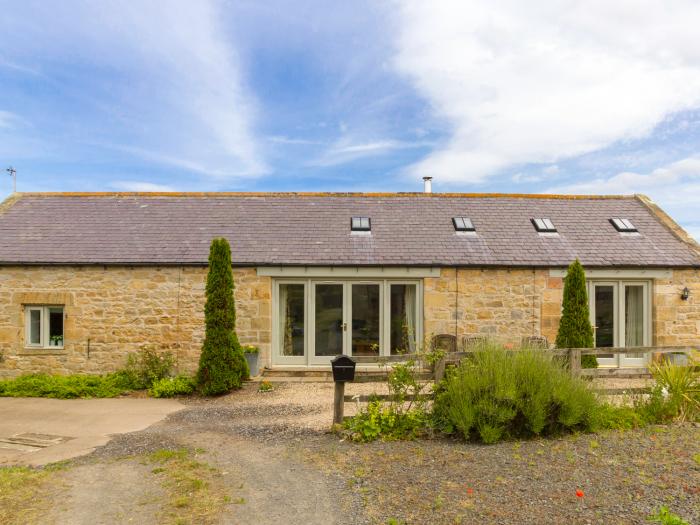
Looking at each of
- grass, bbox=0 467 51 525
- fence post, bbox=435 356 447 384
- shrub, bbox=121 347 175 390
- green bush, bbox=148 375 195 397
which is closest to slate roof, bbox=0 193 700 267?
shrub, bbox=121 347 175 390

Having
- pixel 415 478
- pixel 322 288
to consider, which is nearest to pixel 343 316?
pixel 322 288

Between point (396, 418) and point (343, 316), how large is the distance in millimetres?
5048

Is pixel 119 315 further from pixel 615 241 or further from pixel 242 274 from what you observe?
pixel 615 241

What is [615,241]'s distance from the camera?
39.4ft

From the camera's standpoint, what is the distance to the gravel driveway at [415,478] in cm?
387

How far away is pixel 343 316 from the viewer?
11.2 metres

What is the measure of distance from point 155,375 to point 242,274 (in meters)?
2.97

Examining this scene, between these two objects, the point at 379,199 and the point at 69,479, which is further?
the point at 379,199

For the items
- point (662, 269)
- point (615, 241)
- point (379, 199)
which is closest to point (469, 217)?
point (379, 199)

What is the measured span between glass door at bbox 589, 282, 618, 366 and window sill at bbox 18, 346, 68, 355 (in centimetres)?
1276

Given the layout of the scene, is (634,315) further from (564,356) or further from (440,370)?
(440,370)

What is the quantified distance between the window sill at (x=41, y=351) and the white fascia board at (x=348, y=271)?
16.1 ft

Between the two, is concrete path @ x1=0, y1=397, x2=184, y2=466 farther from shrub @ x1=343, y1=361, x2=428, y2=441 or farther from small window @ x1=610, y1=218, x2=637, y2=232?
small window @ x1=610, y1=218, x2=637, y2=232

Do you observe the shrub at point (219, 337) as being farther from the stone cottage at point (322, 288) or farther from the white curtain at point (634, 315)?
the white curtain at point (634, 315)
